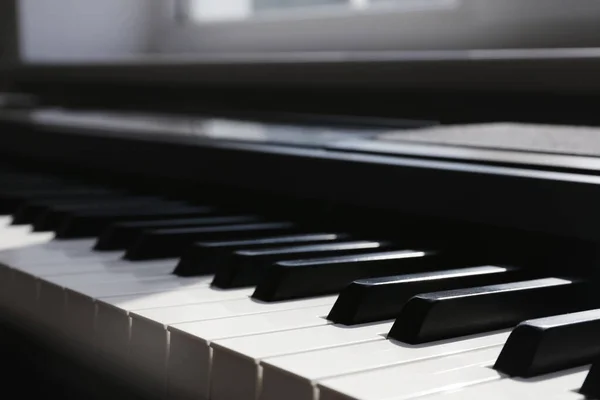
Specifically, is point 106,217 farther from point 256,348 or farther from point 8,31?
point 8,31

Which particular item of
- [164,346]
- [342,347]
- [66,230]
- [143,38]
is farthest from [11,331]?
[143,38]

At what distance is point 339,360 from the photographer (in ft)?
1.79

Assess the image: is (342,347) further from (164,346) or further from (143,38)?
(143,38)

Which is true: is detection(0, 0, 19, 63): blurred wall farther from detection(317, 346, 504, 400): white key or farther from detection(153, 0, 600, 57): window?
detection(317, 346, 504, 400): white key

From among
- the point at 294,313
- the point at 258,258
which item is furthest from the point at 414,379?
the point at 258,258

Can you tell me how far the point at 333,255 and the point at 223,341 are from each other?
23cm

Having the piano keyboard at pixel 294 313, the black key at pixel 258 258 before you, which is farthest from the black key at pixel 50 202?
the black key at pixel 258 258

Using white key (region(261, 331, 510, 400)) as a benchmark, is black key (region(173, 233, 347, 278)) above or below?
above

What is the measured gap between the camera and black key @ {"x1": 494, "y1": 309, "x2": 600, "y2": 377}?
0.52m

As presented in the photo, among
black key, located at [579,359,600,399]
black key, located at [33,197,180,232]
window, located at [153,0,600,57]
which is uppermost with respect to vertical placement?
window, located at [153,0,600,57]

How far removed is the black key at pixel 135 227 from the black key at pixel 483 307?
1.31 feet

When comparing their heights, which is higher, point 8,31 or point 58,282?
point 8,31

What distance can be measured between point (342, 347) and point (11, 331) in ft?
1.41

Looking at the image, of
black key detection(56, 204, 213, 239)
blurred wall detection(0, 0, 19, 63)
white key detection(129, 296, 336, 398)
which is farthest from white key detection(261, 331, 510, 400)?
blurred wall detection(0, 0, 19, 63)
